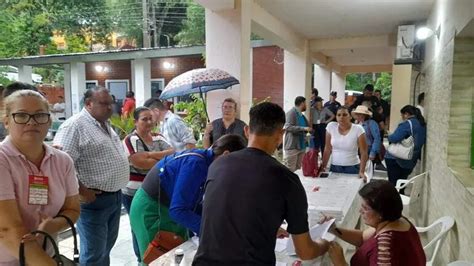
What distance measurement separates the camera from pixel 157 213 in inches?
Answer: 87.0

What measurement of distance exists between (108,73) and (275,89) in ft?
21.3

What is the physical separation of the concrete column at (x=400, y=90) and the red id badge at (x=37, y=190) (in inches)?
308

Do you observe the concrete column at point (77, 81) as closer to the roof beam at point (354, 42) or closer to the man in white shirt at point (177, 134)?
the roof beam at point (354, 42)

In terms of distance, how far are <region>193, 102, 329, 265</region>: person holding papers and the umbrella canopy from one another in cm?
280

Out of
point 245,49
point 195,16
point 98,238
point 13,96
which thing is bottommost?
point 98,238

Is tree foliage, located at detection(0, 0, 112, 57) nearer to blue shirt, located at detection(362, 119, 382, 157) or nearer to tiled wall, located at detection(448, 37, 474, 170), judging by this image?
blue shirt, located at detection(362, 119, 382, 157)

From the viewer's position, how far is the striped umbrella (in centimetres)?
418

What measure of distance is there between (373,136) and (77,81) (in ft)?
36.1

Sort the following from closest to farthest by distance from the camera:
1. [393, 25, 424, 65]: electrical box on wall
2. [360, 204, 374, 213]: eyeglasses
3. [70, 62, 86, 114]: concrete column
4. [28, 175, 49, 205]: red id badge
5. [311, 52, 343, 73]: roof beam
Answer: [28, 175, 49, 205]: red id badge → [360, 204, 374, 213]: eyeglasses → [393, 25, 424, 65]: electrical box on wall → [311, 52, 343, 73]: roof beam → [70, 62, 86, 114]: concrete column

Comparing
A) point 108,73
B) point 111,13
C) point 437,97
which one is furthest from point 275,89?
point 111,13

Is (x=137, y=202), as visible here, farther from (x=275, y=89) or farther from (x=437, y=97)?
(x=275, y=89)

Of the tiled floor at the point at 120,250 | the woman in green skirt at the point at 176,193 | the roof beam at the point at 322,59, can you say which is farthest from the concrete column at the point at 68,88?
the woman in green skirt at the point at 176,193

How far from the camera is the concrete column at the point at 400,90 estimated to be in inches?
320

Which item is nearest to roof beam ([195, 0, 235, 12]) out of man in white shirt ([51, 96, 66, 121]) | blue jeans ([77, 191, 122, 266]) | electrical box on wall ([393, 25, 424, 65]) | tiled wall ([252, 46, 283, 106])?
blue jeans ([77, 191, 122, 266])
